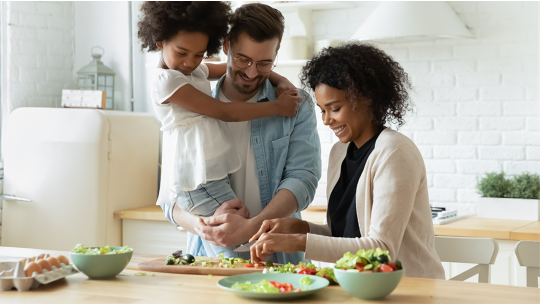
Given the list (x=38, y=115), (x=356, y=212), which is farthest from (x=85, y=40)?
(x=356, y=212)

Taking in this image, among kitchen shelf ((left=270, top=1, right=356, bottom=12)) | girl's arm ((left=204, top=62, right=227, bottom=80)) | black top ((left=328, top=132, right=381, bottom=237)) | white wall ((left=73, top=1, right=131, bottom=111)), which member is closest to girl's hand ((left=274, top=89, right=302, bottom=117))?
black top ((left=328, top=132, right=381, bottom=237))

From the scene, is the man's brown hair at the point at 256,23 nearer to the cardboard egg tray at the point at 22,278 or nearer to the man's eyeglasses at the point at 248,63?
the man's eyeglasses at the point at 248,63

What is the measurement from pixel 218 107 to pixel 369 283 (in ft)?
2.81

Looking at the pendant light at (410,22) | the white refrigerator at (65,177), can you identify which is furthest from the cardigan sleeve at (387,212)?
the white refrigerator at (65,177)

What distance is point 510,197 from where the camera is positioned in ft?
10.1

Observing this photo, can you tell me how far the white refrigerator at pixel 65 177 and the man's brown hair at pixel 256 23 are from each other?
1874mm

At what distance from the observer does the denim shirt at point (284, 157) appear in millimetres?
1838

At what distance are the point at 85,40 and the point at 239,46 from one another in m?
2.83

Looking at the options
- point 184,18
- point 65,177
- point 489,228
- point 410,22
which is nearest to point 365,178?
point 184,18

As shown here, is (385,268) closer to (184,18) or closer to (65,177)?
(184,18)

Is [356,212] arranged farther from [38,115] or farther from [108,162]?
[38,115]

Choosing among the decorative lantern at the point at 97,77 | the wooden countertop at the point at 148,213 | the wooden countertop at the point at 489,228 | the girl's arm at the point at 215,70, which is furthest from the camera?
the decorative lantern at the point at 97,77

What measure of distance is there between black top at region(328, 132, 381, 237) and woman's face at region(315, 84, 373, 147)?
48mm

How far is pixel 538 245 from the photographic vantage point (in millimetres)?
1813
